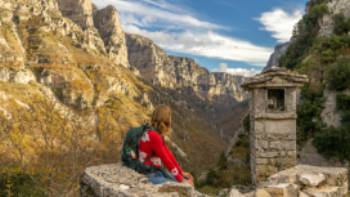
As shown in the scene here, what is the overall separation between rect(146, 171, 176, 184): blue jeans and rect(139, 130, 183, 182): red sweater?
10 cm

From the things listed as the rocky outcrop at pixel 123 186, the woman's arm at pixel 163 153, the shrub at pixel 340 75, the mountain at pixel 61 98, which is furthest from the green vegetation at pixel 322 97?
the woman's arm at pixel 163 153

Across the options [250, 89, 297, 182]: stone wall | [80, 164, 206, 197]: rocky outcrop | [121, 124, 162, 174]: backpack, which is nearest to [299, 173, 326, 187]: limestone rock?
[80, 164, 206, 197]: rocky outcrop

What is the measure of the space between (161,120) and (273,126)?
547 centimetres

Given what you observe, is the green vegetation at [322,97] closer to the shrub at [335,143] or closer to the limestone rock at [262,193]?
the shrub at [335,143]

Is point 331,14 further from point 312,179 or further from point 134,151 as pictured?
point 134,151

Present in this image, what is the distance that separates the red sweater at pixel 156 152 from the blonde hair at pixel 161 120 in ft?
0.39

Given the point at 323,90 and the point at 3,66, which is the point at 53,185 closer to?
the point at 323,90

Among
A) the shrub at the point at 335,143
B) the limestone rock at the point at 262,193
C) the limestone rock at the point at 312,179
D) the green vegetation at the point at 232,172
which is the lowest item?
the green vegetation at the point at 232,172

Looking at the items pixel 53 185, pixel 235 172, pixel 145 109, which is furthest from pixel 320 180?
pixel 145 109

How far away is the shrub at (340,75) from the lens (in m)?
13.1

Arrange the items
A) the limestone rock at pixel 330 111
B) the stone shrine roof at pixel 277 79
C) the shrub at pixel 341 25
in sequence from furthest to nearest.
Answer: the shrub at pixel 341 25
the limestone rock at pixel 330 111
the stone shrine roof at pixel 277 79

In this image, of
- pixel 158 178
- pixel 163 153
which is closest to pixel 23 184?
pixel 158 178

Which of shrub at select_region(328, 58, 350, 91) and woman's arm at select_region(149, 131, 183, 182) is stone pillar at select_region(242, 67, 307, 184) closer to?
shrub at select_region(328, 58, 350, 91)

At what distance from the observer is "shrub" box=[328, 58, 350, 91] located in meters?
13.1
